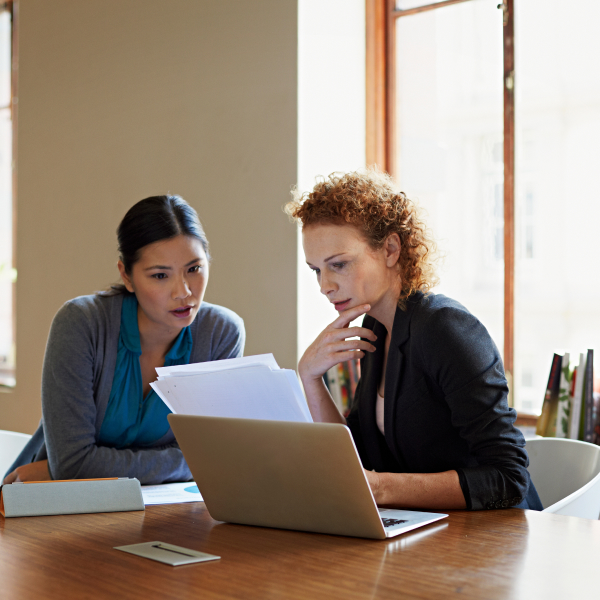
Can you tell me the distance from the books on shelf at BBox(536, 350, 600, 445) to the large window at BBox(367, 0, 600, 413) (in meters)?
0.36

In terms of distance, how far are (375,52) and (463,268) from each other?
39.6 inches

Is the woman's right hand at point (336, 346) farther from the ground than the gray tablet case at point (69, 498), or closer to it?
farther from the ground

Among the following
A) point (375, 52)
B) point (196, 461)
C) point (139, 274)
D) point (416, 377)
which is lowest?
point (196, 461)

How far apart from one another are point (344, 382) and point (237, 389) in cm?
154

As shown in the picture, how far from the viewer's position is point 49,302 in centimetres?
385

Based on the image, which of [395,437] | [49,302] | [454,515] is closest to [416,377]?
[395,437]

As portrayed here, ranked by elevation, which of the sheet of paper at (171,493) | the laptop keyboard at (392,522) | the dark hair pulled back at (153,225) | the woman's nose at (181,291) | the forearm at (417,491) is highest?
the dark hair pulled back at (153,225)

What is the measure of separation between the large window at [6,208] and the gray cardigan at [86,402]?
2746 millimetres

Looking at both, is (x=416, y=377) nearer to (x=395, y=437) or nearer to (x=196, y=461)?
(x=395, y=437)

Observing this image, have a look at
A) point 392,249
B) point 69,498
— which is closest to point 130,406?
point 69,498

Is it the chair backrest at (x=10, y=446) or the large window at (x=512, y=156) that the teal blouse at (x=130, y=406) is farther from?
the large window at (x=512, y=156)

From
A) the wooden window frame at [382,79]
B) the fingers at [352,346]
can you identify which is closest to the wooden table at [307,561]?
the fingers at [352,346]

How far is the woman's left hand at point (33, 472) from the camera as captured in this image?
182 cm

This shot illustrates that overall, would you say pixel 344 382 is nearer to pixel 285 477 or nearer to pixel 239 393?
pixel 239 393
